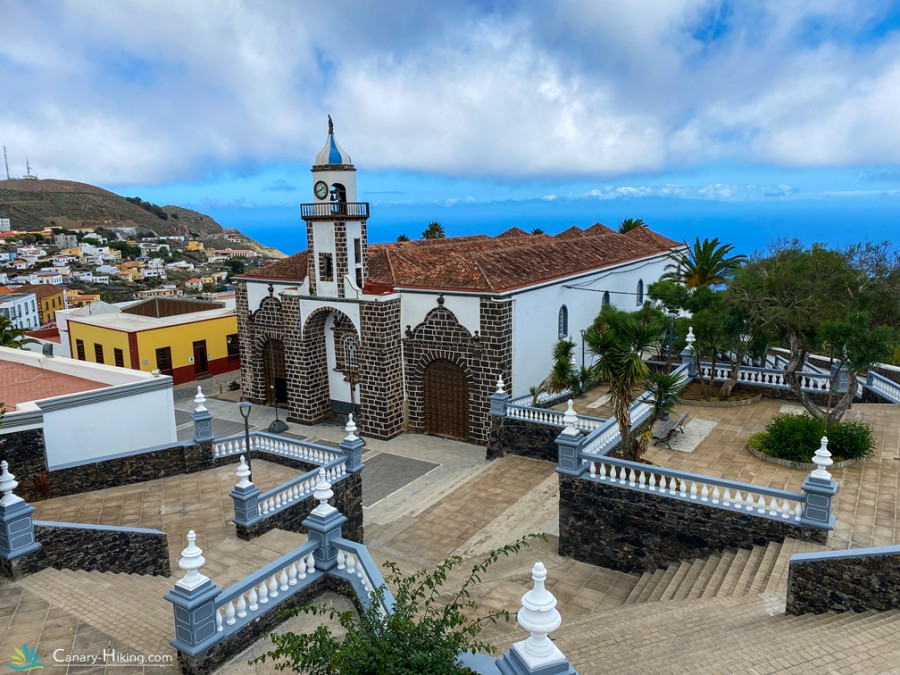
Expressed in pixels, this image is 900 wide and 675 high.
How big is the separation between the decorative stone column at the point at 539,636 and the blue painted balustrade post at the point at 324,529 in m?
4.50

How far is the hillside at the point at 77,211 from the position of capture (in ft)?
461

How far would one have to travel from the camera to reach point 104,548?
11289mm

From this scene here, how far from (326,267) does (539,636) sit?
19931mm

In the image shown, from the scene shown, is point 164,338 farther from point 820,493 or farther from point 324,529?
point 820,493

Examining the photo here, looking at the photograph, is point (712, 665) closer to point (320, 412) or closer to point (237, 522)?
point (237, 522)

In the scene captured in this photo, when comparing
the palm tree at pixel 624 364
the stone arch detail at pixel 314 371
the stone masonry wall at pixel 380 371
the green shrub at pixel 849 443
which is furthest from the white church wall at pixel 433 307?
the green shrub at pixel 849 443

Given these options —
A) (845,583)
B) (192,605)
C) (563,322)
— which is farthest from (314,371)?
(845,583)

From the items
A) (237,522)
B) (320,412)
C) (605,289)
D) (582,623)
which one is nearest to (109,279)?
(320,412)

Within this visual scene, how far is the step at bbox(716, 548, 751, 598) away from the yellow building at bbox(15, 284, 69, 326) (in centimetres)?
7240

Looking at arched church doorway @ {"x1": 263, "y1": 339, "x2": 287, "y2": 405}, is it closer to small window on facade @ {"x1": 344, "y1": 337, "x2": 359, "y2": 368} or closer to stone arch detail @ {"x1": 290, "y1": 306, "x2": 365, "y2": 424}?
stone arch detail @ {"x1": 290, "y1": 306, "x2": 365, "y2": 424}

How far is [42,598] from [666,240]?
3590 cm

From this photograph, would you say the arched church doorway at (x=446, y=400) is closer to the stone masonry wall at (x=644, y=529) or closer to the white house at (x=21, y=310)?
the stone masonry wall at (x=644, y=529)

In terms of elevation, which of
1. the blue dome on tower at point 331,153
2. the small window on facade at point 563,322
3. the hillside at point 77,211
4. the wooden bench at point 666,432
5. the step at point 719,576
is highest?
the hillside at point 77,211

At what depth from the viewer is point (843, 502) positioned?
12227 mm
